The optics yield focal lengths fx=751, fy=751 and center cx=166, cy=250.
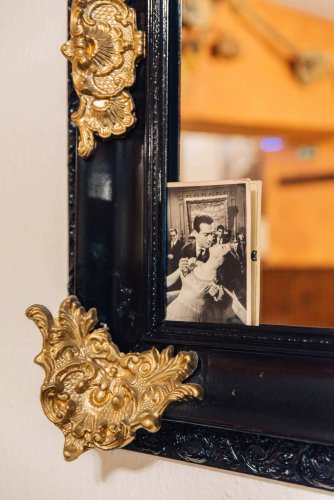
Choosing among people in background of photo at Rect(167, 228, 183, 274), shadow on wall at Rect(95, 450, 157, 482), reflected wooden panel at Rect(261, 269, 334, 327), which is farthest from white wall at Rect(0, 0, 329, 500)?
reflected wooden panel at Rect(261, 269, 334, 327)

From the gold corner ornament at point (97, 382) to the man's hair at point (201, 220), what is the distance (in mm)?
140

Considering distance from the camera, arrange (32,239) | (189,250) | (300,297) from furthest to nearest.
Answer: (32,239) → (189,250) → (300,297)

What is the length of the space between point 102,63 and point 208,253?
264 mm

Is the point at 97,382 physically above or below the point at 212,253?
below

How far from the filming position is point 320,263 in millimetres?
729

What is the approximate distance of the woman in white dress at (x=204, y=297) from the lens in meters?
0.81

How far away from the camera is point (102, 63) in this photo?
891 mm

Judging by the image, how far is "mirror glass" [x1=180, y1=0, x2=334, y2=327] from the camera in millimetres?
730

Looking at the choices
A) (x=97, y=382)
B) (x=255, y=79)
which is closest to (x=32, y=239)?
(x=97, y=382)

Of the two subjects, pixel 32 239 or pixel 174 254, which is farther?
pixel 32 239

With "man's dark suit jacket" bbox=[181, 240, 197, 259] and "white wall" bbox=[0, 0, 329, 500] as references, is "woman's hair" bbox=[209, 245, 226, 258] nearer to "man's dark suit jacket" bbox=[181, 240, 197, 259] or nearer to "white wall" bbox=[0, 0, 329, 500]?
"man's dark suit jacket" bbox=[181, 240, 197, 259]

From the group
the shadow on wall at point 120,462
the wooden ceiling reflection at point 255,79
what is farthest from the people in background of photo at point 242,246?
the shadow on wall at point 120,462

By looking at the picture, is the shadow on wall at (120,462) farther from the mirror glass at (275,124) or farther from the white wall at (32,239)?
the mirror glass at (275,124)

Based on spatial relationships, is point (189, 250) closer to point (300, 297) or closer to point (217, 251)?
point (217, 251)
